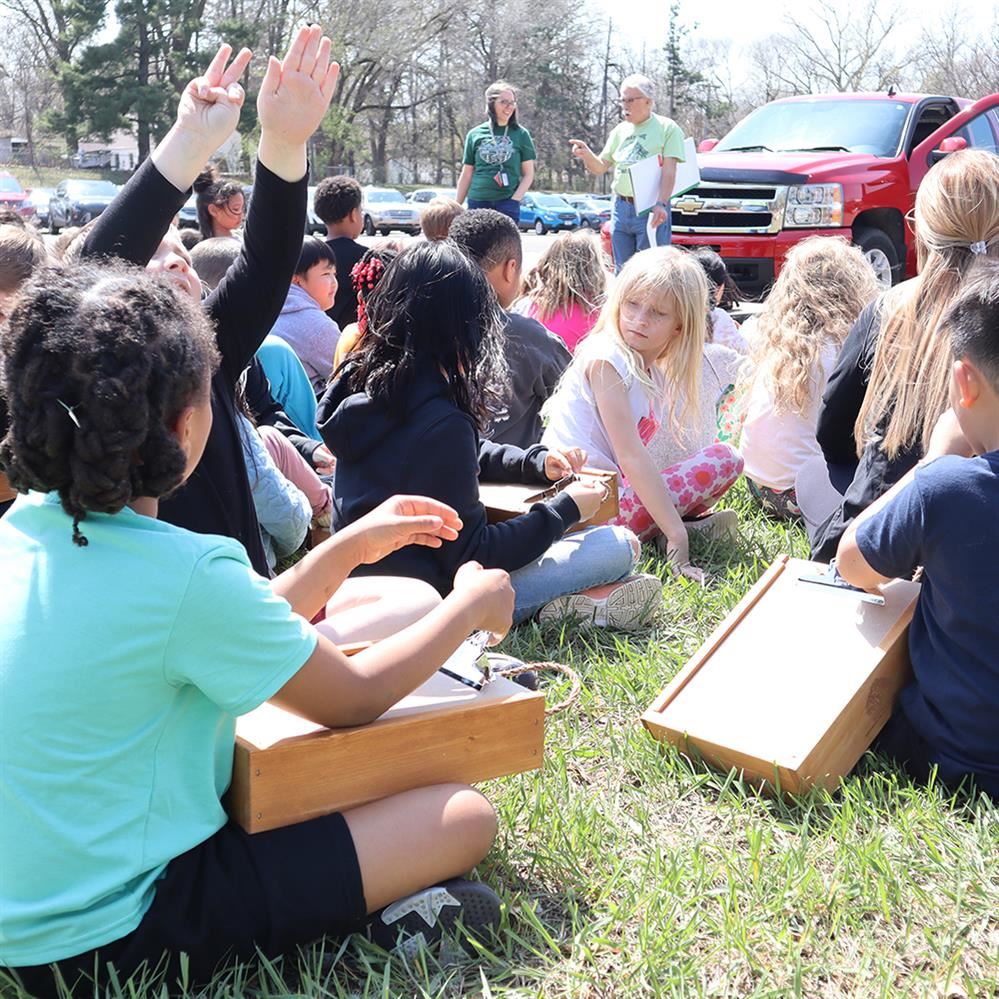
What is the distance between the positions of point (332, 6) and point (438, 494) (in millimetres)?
51267

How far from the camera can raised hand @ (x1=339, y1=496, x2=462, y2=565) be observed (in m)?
2.34

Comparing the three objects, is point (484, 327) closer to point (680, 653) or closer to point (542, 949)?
point (680, 653)

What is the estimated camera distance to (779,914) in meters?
2.20

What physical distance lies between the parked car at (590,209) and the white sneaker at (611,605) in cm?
3326

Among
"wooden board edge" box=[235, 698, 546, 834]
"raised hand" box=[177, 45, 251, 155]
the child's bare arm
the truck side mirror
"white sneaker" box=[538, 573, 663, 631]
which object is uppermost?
the truck side mirror

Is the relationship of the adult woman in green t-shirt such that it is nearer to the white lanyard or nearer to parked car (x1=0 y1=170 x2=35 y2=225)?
the white lanyard

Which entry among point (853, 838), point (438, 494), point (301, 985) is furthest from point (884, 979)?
point (438, 494)

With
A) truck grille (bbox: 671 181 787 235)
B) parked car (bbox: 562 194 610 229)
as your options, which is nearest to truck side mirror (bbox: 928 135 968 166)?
truck grille (bbox: 671 181 787 235)

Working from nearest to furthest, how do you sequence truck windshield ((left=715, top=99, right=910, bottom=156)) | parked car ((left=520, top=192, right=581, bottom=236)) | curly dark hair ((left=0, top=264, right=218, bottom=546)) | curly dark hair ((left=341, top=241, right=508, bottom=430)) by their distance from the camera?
curly dark hair ((left=0, top=264, right=218, bottom=546)) < curly dark hair ((left=341, top=241, right=508, bottom=430)) < truck windshield ((left=715, top=99, right=910, bottom=156)) < parked car ((left=520, top=192, right=581, bottom=236))

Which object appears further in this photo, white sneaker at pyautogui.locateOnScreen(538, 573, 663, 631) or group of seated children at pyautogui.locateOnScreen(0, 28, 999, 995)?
white sneaker at pyautogui.locateOnScreen(538, 573, 663, 631)

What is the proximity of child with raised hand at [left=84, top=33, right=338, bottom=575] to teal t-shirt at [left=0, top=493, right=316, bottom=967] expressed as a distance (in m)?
0.74

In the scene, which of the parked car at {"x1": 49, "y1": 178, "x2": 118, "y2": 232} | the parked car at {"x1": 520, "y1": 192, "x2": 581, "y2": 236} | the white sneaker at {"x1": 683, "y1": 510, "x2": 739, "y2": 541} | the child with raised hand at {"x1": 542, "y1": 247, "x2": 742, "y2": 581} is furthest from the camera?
the parked car at {"x1": 520, "y1": 192, "x2": 581, "y2": 236}

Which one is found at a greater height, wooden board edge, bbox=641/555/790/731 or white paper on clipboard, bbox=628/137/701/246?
white paper on clipboard, bbox=628/137/701/246

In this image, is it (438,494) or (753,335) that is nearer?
(438,494)
